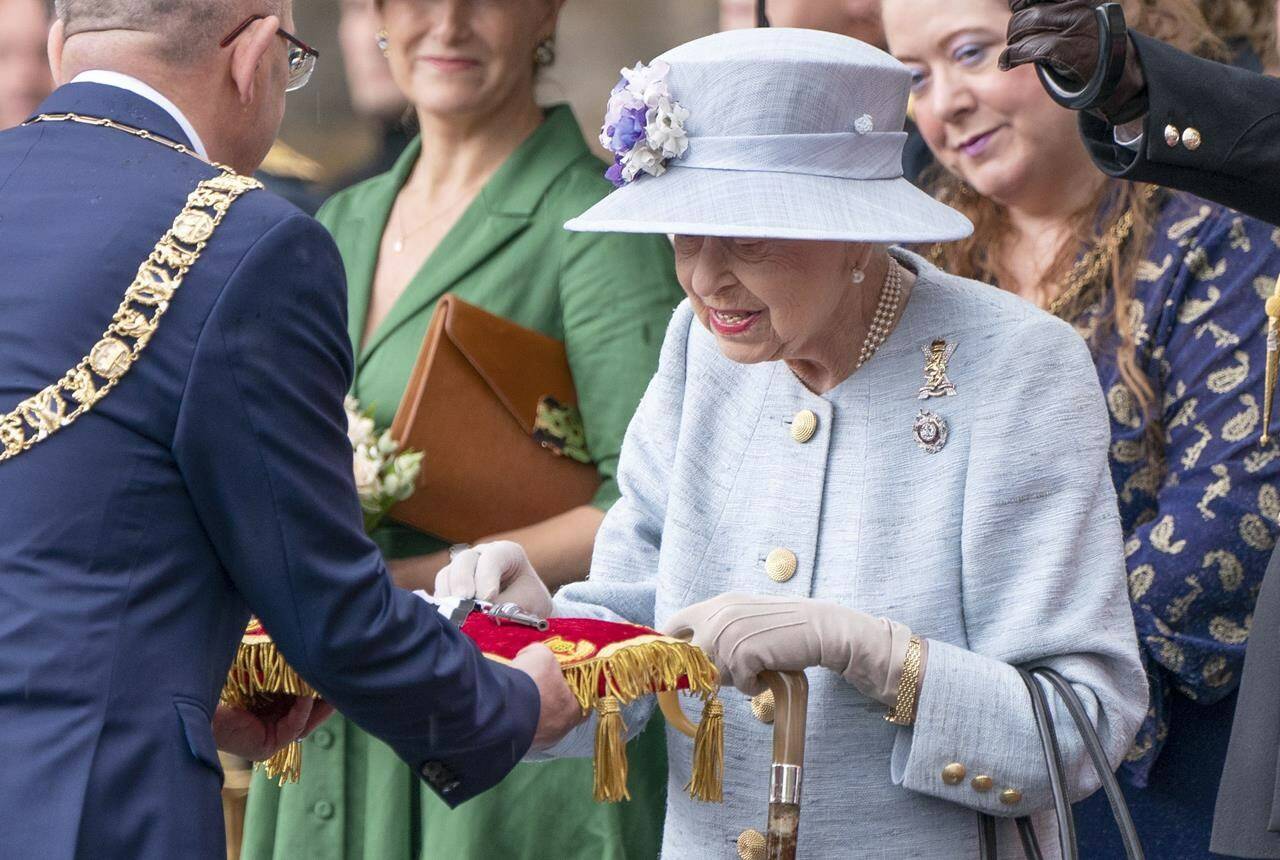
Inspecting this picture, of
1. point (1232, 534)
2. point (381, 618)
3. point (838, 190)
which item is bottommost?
point (1232, 534)

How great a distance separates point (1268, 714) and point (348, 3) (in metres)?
2.81

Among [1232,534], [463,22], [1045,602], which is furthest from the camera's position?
[463,22]

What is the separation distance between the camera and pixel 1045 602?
2.40m

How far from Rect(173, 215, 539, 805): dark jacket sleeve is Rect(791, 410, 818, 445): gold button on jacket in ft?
1.89

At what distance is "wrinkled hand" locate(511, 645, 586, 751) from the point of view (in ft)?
7.92

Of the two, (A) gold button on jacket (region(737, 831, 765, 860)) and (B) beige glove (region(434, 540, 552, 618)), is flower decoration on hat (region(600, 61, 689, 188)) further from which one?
(A) gold button on jacket (region(737, 831, 765, 860))

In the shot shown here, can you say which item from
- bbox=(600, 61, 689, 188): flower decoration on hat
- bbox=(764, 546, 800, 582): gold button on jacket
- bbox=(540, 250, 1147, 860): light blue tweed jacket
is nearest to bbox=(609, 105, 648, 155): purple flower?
bbox=(600, 61, 689, 188): flower decoration on hat

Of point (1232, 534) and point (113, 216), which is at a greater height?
point (113, 216)

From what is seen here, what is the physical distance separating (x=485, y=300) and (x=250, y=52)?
1.32 meters

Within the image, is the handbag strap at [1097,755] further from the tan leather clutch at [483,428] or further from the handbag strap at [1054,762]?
the tan leather clutch at [483,428]

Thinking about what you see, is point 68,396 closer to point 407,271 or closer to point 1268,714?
point 1268,714

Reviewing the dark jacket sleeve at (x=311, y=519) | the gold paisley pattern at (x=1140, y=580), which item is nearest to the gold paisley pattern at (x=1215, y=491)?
the gold paisley pattern at (x=1140, y=580)

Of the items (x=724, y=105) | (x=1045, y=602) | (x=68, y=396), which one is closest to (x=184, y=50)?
(x=68, y=396)

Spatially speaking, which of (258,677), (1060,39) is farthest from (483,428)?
(1060,39)
